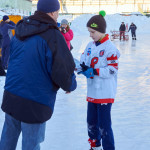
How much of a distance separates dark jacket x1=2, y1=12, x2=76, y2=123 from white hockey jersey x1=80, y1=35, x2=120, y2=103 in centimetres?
88

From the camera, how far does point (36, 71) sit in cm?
197

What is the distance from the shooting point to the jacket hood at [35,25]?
1.95m

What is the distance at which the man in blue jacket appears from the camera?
6.41 ft

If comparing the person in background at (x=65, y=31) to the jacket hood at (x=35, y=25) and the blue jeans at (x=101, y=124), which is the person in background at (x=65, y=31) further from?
the jacket hood at (x=35, y=25)

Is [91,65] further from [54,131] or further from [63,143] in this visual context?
[54,131]

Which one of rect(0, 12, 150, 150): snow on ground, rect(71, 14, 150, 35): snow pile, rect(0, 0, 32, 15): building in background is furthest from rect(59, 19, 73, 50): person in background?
rect(71, 14, 150, 35): snow pile

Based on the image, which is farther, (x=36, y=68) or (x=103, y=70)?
(x=103, y=70)

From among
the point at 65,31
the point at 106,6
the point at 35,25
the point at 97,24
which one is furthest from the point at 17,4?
the point at 35,25

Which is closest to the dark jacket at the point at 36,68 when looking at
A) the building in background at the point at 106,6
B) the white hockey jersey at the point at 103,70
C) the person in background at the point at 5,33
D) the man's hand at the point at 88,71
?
the man's hand at the point at 88,71

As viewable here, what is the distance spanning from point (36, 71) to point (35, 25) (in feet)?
0.95

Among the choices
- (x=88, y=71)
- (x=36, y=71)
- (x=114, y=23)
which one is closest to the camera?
(x=36, y=71)

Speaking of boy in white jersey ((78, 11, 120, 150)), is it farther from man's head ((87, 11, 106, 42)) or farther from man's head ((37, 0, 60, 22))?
man's head ((37, 0, 60, 22))

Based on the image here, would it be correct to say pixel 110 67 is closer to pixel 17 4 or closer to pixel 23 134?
pixel 23 134

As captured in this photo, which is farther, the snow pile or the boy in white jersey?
the snow pile
